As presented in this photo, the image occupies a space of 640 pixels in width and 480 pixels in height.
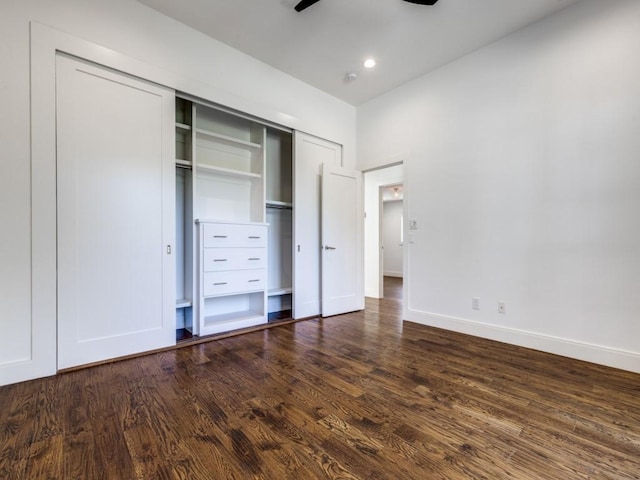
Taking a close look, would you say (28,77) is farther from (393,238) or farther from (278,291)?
(393,238)

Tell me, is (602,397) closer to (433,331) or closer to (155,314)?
(433,331)

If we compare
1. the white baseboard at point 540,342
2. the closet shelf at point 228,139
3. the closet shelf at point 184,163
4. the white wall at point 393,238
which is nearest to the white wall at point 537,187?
the white baseboard at point 540,342

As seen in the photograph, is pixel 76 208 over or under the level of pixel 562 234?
over

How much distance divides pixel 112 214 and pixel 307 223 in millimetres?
2176

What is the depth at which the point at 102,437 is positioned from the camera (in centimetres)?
152

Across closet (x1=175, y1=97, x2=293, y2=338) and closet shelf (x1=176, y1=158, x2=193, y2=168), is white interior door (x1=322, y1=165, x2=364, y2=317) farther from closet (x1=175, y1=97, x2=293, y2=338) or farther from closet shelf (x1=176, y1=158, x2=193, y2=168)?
closet shelf (x1=176, y1=158, x2=193, y2=168)

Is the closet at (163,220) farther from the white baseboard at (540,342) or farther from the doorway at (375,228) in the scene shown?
the doorway at (375,228)

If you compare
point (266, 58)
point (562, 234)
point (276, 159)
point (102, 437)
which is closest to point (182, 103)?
point (266, 58)

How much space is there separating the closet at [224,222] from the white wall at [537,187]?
186cm

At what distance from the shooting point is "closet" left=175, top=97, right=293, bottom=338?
3.08 meters

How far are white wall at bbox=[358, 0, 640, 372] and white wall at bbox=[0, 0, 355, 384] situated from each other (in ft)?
7.85

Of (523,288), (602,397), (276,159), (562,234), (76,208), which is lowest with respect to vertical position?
(602,397)

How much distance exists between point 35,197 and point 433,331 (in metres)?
3.88

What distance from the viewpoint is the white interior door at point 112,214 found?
2295 millimetres
